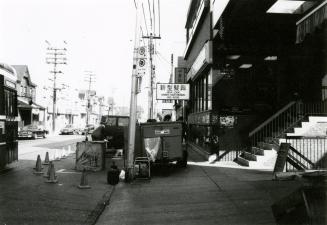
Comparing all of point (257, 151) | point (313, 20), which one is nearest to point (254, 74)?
point (257, 151)

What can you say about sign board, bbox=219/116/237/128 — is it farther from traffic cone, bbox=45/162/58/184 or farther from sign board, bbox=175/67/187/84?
sign board, bbox=175/67/187/84

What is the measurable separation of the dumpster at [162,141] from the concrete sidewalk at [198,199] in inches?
27.0

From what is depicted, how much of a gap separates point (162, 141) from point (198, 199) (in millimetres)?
5124

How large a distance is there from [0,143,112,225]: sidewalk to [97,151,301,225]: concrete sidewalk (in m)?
0.39

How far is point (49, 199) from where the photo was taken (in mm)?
9406

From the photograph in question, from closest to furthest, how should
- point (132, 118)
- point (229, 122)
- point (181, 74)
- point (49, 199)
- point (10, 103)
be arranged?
1. point (49, 199)
2. point (132, 118)
3. point (10, 103)
4. point (229, 122)
5. point (181, 74)

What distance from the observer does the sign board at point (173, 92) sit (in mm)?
23969

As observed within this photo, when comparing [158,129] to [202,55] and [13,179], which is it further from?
[202,55]

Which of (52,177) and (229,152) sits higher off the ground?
(229,152)

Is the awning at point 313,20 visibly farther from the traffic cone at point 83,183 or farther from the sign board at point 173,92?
the sign board at point 173,92

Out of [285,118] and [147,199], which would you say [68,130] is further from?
[147,199]

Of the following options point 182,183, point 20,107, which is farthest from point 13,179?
point 20,107

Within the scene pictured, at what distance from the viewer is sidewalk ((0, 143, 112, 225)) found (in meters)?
7.63

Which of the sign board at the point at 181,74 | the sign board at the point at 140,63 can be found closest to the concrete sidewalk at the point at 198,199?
the sign board at the point at 140,63
